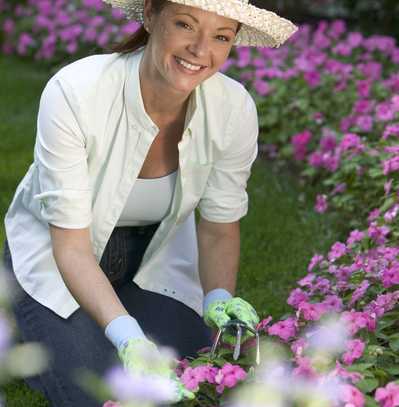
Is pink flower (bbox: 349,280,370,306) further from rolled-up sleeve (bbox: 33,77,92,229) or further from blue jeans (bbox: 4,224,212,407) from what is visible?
rolled-up sleeve (bbox: 33,77,92,229)

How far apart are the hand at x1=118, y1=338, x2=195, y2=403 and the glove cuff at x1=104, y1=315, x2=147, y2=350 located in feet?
0.11

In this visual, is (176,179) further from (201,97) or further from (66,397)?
(66,397)

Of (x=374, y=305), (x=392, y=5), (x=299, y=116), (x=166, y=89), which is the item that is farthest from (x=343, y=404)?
(x=392, y=5)

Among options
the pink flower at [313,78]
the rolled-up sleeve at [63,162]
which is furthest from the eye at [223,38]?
the pink flower at [313,78]

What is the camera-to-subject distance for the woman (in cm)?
→ 217

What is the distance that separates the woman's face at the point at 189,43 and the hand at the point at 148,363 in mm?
596

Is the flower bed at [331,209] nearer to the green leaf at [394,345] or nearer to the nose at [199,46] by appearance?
the green leaf at [394,345]

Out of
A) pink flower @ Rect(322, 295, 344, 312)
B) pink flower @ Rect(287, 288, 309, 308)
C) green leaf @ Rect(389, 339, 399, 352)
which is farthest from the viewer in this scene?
pink flower @ Rect(287, 288, 309, 308)

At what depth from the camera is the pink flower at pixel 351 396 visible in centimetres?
156

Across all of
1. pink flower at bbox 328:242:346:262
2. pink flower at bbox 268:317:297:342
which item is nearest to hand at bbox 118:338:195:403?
pink flower at bbox 268:317:297:342

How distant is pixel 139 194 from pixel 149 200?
33mm

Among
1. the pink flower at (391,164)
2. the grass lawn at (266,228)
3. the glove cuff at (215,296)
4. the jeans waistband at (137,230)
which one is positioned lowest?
the grass lawn at (266,228)

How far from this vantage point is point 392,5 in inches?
295

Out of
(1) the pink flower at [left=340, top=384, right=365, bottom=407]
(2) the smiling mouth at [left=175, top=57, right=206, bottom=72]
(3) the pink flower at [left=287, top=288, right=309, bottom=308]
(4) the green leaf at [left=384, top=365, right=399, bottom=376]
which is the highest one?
(2) the smiling mouth at [left=175, top=57, right=206, bottom=72]
